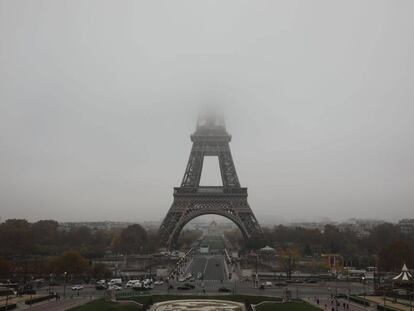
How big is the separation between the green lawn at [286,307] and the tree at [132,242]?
41.1 metres

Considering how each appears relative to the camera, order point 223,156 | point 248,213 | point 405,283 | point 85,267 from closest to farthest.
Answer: point 405,283
point 85,267
point 248,213
point 223,156

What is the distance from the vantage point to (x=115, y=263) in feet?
198

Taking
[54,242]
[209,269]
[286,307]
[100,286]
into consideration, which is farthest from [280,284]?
[54,242]

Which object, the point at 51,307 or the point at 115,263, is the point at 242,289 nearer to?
the point at 51,307

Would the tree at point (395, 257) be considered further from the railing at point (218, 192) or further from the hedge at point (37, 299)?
the hedge at point (37, 299)

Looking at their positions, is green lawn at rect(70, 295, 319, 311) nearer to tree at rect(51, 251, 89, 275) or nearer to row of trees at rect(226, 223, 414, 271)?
tree at rect(51, 251, 89, 275)

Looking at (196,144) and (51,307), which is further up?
(196,144)

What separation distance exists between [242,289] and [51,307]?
16.5 m

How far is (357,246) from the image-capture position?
80312 mm

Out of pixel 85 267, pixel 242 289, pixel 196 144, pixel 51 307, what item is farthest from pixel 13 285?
pixel 196 144

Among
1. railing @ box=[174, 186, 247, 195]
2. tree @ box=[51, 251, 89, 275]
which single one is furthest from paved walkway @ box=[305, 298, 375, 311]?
railing @ box=[174, 186, 247, 195]

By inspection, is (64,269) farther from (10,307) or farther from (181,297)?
(10,307)

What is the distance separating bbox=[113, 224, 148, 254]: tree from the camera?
73.9 m

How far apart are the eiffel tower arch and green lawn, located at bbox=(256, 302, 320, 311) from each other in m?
34.8
